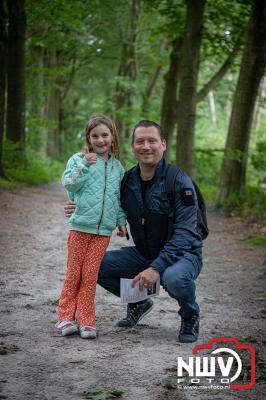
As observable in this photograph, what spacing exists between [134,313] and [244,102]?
384 inches

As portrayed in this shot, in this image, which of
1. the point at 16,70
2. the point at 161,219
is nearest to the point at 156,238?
the point at 161,219

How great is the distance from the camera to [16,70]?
55.2ft

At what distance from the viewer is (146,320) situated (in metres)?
5.69

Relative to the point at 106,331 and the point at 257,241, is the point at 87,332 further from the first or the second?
the point at 257,241

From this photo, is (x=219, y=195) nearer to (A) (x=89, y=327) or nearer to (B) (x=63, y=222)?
(B) (x=63, y=222)

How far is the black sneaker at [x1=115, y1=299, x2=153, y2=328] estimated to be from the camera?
5.33 metres

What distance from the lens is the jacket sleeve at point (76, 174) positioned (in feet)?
15.9

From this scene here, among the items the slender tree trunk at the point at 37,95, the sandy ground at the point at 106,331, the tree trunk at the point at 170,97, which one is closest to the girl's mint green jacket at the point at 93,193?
the sandy ground at the point at 106,331

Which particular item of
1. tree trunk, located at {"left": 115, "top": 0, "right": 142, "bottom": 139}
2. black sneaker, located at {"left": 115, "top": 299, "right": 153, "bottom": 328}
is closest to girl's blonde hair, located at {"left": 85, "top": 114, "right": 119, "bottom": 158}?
black sneaker, located at {"left": 115, "top": 299, "right": 153, "bottom": 328}

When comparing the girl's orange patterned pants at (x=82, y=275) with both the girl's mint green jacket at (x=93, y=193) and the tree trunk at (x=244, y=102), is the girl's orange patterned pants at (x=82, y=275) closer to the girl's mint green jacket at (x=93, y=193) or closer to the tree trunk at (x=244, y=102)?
the girl's mint green jacket at (x=93, y=193)

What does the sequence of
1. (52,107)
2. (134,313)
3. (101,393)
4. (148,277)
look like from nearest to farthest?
Answer: (101,393), (148,277), (134,313), (52,107)

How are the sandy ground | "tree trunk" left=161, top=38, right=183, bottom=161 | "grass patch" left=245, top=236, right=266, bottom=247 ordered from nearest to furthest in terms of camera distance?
the sandy ground
"grass patch" left=245, top=236, right=266, bottom=247
"tree trunk" left=161, top=38, right=183, bottom=161

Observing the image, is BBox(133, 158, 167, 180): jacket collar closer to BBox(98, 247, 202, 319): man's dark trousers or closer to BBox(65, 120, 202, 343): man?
BBox(65, 120, 202, 343): man

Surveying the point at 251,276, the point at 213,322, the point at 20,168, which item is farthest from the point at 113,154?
the point at 20,168
